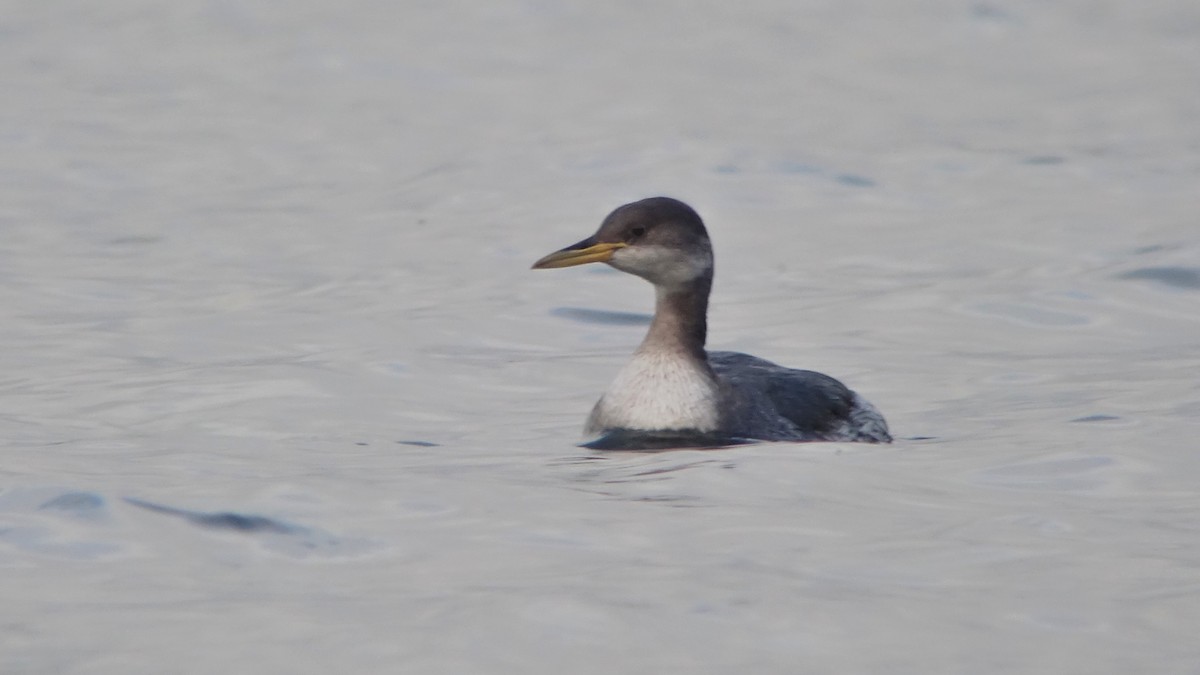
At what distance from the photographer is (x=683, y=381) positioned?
9.77m

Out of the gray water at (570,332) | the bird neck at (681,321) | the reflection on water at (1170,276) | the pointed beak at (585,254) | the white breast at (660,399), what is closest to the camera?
the gray water at (570,332)

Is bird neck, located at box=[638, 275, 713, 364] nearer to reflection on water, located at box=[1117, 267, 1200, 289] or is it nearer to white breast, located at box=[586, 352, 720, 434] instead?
white breast, located at box=[586, 352, 720, 434]

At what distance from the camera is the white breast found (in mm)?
9641

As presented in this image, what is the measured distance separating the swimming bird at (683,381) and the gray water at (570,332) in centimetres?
36

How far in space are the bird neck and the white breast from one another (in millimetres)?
72

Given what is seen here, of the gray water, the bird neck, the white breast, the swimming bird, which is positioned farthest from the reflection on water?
the white breast

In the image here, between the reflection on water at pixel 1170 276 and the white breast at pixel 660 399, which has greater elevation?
the reflection on water at pixel 1170 276

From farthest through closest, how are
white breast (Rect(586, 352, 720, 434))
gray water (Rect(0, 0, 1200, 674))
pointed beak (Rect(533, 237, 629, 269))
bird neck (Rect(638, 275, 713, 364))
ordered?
bird neck (Rect(638, 275, 713, 364)) → pointed beak (Rect(533, 237, 629, 269)) → white breast (Rect(586, 352, 720, 434)) → gray water (Rect(0, 0, 1200, 674))

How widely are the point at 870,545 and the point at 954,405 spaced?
159 inches

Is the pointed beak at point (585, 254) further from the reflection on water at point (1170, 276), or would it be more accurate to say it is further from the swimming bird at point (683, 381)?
the reflection on water at point (1170, 276)

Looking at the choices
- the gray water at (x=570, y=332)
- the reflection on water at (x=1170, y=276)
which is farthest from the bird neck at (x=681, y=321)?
the reflection on water at (x=1170, y=276)

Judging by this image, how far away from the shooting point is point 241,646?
6.01 m

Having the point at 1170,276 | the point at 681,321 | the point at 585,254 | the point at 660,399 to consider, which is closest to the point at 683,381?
the point at 660,399

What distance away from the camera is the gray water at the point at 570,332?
21.2 ft
